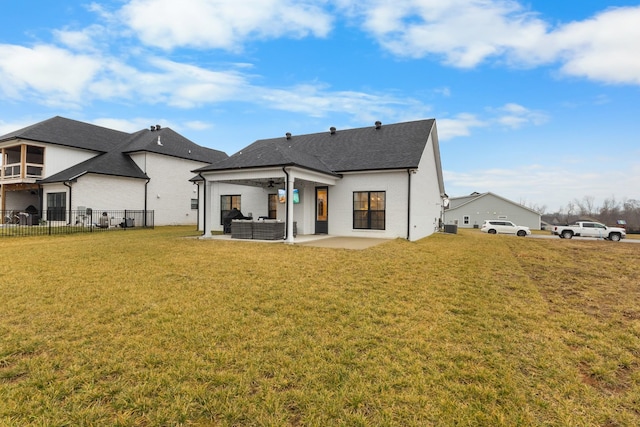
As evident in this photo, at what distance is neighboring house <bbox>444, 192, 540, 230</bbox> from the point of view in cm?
4300

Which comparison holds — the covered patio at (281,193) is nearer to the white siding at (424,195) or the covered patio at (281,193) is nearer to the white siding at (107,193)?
the white siding at (424,195)

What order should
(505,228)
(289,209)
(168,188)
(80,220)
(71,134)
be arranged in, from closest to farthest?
1. (289,209)
2. (80,220)
3. (71,134)
4. (168,188)
5. (505,228)

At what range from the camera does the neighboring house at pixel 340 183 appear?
13445 mm

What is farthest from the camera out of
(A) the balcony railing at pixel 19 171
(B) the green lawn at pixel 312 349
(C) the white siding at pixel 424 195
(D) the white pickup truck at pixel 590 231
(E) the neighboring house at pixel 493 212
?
(E) the neighboring house at pixel 493 212

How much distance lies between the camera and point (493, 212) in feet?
142

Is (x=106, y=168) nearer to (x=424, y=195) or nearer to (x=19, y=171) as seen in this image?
(x=19, y=171)

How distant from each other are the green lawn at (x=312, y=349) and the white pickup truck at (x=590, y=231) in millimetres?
22063

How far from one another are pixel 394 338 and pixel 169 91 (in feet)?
71.1

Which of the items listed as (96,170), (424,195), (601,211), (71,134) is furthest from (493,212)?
(71,134)

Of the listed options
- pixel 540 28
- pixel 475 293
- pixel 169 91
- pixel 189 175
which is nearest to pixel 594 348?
pixel 475 293

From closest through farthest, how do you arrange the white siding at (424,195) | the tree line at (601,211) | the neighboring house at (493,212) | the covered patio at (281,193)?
1. the covered patio at (281,193)
2. the white siding at (424,195)
3. the neighboring house at (493,212)
4. the tree line at (601,211)

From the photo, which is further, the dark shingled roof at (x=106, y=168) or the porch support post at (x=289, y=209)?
the dark shingled roof at (x=106, y=168)

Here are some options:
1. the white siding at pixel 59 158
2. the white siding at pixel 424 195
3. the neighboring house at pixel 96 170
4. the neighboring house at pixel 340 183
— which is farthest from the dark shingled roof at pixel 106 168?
the white siding at pixel 424 195

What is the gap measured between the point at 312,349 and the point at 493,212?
47306 millimetres
